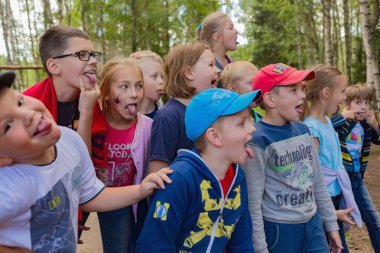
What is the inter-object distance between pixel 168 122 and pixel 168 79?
461 mm

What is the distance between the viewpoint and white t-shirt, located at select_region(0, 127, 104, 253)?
154 cm

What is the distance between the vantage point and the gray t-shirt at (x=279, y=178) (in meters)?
2.47

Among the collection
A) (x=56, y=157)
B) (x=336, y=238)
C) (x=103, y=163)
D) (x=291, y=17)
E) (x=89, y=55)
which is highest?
(x=291, y=17)

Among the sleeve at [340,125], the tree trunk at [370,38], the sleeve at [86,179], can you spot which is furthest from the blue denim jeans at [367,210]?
the tree trunk at [370,38]

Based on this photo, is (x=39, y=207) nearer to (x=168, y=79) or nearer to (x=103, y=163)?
(x=103, y=163)

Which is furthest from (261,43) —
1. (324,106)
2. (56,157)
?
(56,157)

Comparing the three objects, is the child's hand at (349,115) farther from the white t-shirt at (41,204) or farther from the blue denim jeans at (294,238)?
the white t-shirt at (41,204)

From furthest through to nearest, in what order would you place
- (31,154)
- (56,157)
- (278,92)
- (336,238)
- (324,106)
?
(324,106)
(336,238)
(278,92)
(56,157)
(31,154)

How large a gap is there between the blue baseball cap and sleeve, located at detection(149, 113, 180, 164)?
38 cm

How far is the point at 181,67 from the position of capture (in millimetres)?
2801

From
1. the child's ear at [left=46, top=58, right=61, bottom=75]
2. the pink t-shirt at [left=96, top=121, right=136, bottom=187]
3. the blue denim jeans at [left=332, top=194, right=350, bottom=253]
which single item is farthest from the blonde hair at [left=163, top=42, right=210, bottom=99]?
the blue denim jeans at [left=332, top=194, right=350, bottom=253]

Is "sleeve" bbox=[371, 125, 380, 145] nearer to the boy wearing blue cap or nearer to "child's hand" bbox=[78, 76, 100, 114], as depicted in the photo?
the boy wearing blue cap

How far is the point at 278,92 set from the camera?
8.81 feet

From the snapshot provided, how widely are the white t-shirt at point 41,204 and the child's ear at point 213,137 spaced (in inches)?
29.0
